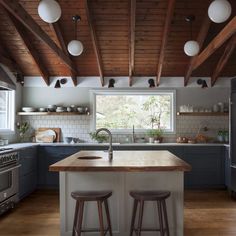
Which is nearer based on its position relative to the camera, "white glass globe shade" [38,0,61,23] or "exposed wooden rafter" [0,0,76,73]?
"white glass globe shade" [38,0,61,23]

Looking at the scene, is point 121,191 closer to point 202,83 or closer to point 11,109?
point 11,109

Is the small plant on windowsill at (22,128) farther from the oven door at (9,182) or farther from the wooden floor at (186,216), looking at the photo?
the oven door at (9,182)

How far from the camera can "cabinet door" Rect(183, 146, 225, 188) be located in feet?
21.0

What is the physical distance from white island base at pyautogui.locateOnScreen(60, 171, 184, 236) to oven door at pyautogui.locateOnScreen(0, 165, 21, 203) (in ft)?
5.38

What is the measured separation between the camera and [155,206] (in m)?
3.44

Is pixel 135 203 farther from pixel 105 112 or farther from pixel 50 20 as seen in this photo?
pixel 105 112

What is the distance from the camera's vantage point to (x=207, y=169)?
6.40 m

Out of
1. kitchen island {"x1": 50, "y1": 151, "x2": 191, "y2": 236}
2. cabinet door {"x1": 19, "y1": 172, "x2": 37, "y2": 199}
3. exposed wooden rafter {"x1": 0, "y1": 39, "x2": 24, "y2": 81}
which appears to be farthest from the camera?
exposed wooden rafter {"x1": 0, "y1": 39, "x2": 24, "y2": 81}

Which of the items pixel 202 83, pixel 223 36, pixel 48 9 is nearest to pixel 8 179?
pixel 48 9

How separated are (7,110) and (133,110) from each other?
2.91m

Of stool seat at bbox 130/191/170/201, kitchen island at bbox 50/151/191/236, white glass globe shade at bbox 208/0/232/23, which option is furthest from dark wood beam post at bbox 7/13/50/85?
stool seat at bbox 130/191/170/201

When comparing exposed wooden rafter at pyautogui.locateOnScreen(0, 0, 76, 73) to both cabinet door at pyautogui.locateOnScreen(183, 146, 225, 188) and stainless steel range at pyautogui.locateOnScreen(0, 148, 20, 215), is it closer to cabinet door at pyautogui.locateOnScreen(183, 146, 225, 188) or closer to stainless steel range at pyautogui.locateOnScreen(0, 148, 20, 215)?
stainless steel range at pyautogui.locateOnScreen(0, 148, 20, 215)

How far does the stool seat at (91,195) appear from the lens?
306 centimetres

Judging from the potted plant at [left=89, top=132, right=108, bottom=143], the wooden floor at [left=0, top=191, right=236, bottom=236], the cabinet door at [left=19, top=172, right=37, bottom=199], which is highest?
the potted plant at [left=89, top=132, right=108, bottom=143]
